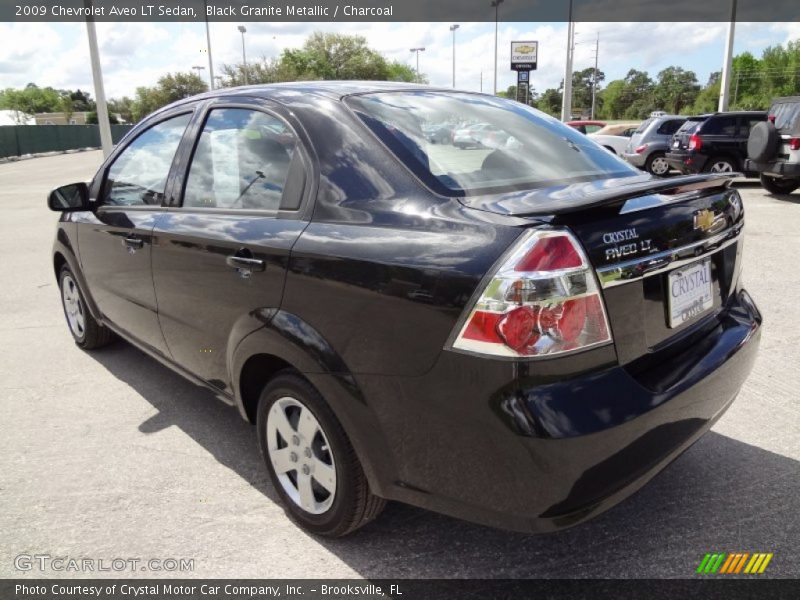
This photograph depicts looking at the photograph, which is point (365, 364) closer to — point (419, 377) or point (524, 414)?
point (419, 377)

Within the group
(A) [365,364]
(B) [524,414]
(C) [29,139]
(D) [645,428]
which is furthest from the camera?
(C) [29,139]

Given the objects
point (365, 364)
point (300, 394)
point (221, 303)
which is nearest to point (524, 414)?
point (365, 364)

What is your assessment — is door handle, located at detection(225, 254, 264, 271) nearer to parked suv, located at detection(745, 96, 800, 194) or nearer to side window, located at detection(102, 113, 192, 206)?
Result: side window, located at detection(102, 113, 192, 206)

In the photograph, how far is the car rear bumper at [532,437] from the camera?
1.76 m

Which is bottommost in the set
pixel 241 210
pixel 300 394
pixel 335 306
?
pixel 300 394

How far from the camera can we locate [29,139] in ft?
143

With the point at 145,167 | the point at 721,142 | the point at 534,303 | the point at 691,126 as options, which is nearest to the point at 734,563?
the point at 534,303

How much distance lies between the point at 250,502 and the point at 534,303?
A: 1.71 meters

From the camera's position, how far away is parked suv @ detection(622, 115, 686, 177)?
1670 cm

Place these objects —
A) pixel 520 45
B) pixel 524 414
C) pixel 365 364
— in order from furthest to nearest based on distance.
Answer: pixel 520 45 < pixel 365 364 < pixel 524 414

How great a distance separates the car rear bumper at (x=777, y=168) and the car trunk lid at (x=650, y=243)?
10331 mm

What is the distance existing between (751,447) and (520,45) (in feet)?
159

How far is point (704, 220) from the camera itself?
2.24 metres

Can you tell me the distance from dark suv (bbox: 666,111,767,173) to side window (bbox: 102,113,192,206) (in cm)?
1317
